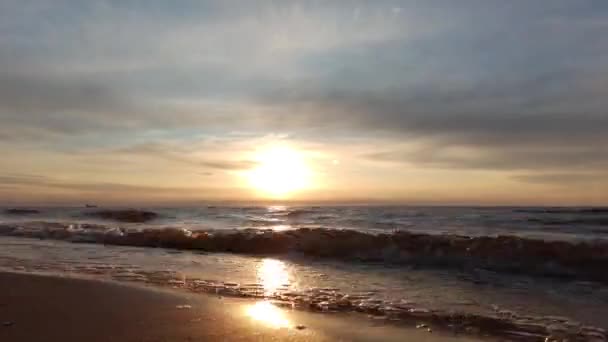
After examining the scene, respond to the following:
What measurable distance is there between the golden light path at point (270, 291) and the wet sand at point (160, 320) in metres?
0.01

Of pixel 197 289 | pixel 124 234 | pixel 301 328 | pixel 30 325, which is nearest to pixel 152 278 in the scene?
pixel 197 289

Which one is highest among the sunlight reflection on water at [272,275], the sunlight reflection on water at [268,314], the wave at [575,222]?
the wave at [575,222]

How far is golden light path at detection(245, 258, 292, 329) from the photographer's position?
500cm

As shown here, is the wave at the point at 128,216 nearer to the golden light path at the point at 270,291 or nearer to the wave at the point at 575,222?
the golden light path at the point at 270,291

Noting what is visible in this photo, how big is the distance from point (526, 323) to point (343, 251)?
7117 mm

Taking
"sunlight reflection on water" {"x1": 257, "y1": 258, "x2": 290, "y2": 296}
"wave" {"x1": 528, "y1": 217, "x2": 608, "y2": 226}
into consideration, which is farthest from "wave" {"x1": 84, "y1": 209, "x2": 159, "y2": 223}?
"wave" {"x1": 528, "y1": 217, "x2": 608, "y2": 226}

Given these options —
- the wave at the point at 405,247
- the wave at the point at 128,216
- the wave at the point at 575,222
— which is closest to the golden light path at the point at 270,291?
the wave at the point at 405,247

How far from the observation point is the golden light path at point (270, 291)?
16.4 ft

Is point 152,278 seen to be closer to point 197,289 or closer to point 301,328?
point 197,289

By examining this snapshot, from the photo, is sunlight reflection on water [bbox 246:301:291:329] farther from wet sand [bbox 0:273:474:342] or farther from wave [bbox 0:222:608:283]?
wave [bbox 0:222:608:283]

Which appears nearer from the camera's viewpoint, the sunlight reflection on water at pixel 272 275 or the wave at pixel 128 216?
the sunlight reflection on water at pixel 272 275

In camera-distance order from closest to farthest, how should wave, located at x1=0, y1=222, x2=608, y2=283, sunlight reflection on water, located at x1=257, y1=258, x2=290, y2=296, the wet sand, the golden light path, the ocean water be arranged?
the wet sand → the golden light path → the ocean water → sunlight reflection on water, located at x1=257, y1=258, x2=290, y2=296 → wave, located at x1=0, y1=222, x2=608, y2=283

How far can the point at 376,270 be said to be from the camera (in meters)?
9.52

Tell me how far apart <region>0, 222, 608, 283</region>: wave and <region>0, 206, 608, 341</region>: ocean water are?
30 mm
